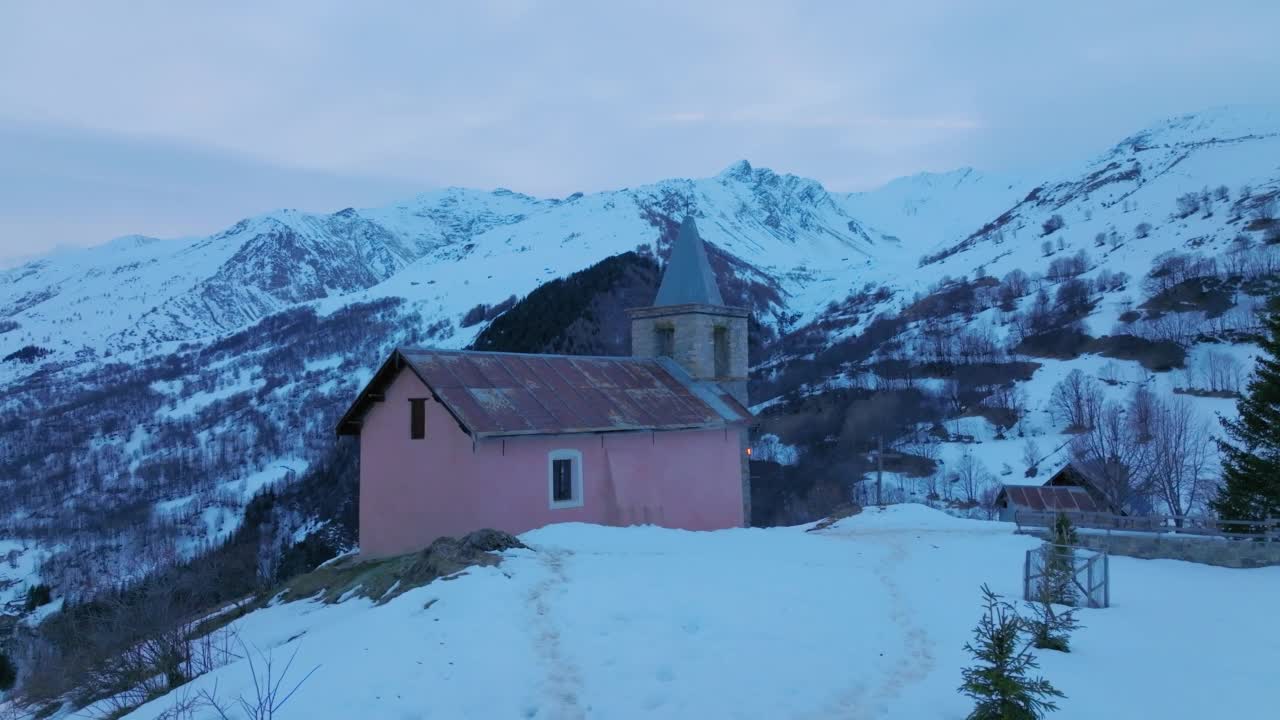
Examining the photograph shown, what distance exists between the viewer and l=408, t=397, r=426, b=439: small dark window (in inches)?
814

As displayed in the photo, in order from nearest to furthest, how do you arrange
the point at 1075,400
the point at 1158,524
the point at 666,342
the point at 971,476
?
the point at 1158,524
the point at 666,342
the point at 971,476
the point at 1075,400

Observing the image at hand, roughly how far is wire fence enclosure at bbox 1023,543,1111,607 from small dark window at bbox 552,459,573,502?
1068 cm

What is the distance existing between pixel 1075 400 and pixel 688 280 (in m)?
49.4

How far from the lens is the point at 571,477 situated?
20.9m

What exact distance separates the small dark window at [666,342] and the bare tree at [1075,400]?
A: 42177mm

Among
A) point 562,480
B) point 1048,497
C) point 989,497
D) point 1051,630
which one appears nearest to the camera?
point 1051,630

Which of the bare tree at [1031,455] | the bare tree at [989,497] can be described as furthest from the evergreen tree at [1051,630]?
the bare tree at [1031,455]

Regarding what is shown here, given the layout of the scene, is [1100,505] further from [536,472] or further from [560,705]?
[560,705]

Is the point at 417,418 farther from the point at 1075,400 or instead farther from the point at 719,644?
the point at 1075,400

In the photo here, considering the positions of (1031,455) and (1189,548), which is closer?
(1189,548)

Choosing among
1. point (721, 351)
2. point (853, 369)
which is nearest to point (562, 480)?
point (721, 351)

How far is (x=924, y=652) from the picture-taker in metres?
10.6

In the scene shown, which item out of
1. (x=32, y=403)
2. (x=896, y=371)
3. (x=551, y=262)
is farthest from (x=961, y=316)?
(x=32, y=403)

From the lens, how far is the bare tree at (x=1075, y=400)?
6209cm
